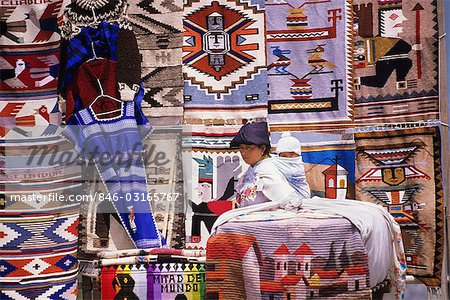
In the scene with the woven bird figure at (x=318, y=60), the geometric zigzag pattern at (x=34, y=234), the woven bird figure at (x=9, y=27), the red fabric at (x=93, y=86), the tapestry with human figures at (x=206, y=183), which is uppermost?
the woven bird figure at (x=9, y=27)

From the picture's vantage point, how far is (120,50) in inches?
188

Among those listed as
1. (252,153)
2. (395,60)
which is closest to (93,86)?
(252,153)

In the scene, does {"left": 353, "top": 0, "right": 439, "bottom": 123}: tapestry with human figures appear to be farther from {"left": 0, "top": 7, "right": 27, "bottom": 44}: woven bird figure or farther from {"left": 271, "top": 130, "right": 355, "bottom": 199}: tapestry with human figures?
{"left": 0, "top": 7, "right": 27, "bottom": 44}: woven bird figure

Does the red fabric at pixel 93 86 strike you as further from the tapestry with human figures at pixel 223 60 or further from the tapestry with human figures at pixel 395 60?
the tapestry with human figures at pixel 395 60

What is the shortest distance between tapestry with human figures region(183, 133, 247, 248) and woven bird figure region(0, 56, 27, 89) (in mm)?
1163

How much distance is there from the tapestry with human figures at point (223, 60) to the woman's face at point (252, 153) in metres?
0.55

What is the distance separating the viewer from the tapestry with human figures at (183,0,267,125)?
15.8 feet

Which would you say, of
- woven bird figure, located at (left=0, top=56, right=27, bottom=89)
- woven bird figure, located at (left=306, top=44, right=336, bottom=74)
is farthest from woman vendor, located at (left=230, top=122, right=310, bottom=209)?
woven bird figure, located at (left=0, top=56, right=27, bottom=89)

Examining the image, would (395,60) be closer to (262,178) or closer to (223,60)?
(223,60)

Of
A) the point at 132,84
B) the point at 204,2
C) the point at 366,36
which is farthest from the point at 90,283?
the point at 366,36

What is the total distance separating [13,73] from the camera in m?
4.84

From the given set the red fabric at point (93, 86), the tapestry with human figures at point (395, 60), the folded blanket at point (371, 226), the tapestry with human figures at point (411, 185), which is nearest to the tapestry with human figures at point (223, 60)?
the red fabric at point (93, 86)

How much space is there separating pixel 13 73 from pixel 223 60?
1.38 meters

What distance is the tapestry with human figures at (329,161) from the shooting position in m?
4.71
